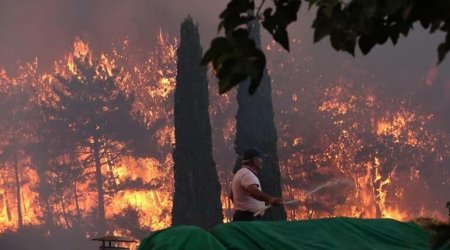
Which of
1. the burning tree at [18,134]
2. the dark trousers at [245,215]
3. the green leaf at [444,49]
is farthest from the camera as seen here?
the burning tree at [18,134]

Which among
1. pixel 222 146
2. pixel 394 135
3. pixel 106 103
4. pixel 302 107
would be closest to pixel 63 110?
pixel 106 103

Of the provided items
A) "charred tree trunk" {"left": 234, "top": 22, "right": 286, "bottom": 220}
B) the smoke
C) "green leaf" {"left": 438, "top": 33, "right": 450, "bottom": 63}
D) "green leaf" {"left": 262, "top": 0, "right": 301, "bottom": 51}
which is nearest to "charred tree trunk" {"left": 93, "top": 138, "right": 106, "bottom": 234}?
the smoke

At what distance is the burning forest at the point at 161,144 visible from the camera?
40.0 metres

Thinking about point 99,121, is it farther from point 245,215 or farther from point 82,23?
point 245,215

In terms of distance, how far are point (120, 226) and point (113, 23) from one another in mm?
16026

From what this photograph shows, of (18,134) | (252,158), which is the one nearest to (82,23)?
(18,134)

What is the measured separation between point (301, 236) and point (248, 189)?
2044mm

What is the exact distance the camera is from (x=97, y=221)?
44406mm

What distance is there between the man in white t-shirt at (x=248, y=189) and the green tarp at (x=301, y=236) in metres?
1.62

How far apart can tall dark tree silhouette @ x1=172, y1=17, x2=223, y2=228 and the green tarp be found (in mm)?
18193

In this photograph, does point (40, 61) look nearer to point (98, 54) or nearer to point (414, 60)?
point (98, 54)

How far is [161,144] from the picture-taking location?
44.2m

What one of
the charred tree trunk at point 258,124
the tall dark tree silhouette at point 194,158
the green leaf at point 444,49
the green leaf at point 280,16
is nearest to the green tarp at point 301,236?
the green leaf at point 280,16

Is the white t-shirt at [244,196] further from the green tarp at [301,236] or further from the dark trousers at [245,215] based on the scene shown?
the green tarp at [301,236]
